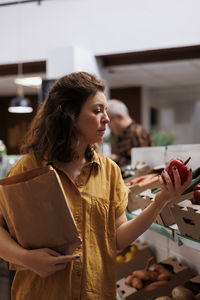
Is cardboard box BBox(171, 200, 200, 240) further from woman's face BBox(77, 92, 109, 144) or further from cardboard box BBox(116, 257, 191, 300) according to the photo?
cardboard box BBox(116, 257, 191, 300)

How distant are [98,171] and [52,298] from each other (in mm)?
490

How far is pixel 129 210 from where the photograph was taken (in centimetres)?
198

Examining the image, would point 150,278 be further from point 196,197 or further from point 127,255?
point 196,197

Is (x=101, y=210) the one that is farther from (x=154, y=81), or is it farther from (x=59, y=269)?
(x=154, y=81)

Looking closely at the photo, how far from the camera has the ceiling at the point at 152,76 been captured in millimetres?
6565

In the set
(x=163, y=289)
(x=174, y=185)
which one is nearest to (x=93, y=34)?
(x=163, y=289)

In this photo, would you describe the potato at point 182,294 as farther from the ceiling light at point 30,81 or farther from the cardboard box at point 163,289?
the ceiling light at point 30,81

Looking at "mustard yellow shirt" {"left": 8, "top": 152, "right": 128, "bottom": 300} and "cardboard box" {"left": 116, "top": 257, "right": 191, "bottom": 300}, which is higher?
"mustard yellow shirt" {"left": 8, "top": 152, "right": 128, "bottom": 300}

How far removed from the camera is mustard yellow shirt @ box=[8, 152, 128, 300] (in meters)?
1.32

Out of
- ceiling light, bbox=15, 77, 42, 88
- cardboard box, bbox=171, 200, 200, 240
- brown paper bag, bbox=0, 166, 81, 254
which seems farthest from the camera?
ceiling light, bbox=15, 77, 42, 88

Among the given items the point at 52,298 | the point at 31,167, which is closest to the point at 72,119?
the point at 31,167

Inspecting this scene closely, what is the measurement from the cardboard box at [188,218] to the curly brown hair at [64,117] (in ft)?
1.46

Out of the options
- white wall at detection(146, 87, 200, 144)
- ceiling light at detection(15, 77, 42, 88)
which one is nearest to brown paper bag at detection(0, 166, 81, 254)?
ceiling light at detection(15, 77, 42, 88)

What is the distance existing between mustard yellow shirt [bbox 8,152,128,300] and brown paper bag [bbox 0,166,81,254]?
0.35 feet
